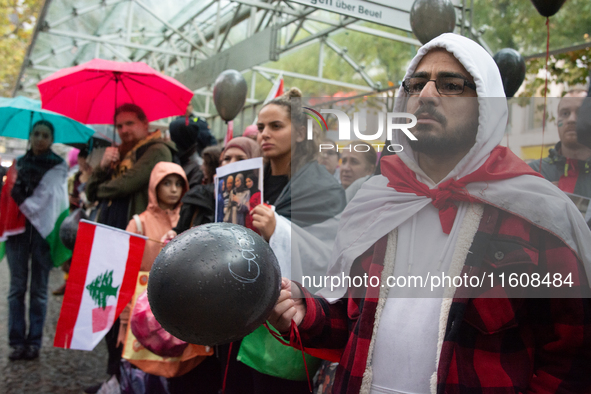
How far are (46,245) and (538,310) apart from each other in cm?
503

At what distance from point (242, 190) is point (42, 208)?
3494 millimetres

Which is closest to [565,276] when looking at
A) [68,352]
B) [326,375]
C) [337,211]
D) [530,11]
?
[337,211]

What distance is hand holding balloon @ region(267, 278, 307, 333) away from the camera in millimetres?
1352

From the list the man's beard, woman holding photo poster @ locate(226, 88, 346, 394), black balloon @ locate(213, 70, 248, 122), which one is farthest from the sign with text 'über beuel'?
the man's beard

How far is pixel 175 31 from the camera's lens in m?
9.36

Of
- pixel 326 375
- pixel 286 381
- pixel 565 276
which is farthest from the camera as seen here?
pixel 286 381

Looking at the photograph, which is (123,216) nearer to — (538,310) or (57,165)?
(57,165)

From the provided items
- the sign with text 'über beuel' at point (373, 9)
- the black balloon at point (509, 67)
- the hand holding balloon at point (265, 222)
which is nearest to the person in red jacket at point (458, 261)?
the hand holding balloon at point (265, 222)

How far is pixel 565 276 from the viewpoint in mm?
1206

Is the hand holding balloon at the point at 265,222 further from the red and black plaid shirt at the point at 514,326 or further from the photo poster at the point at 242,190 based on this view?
the red and black plaid shirt at the point at 514,326

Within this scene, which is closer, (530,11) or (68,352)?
(68,352)

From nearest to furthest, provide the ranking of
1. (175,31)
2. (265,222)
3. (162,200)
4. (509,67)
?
(265,222) → (509,67) → (162,200) → (175,31)

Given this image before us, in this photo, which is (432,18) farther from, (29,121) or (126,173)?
(29,121)

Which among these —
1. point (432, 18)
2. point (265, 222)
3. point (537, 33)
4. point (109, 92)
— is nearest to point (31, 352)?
point (109, 92)
